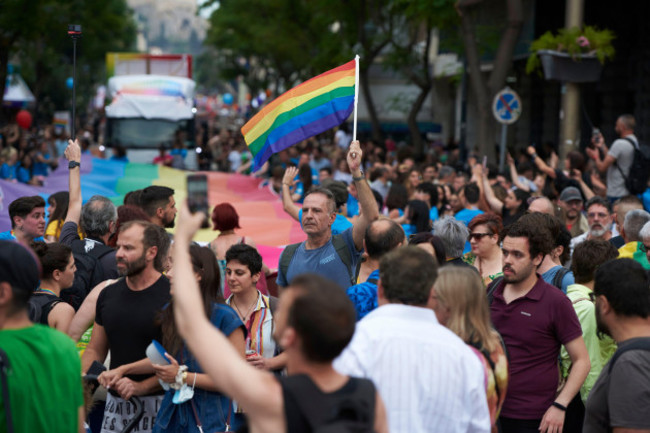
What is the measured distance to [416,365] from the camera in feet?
12.5

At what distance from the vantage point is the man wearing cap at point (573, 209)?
10234mm

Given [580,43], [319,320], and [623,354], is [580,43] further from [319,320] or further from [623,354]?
[319,320]

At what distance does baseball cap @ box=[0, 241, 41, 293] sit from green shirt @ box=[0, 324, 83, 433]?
18 cm

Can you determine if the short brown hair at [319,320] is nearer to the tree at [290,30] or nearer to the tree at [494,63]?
the tree at [494,63]

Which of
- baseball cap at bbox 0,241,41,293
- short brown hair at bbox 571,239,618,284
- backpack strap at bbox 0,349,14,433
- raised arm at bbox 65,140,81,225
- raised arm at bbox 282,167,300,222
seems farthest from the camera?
raised arm at bbox 282,167,300,222

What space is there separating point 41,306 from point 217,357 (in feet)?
9.36

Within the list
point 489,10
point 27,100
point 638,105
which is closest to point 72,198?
point 638,105

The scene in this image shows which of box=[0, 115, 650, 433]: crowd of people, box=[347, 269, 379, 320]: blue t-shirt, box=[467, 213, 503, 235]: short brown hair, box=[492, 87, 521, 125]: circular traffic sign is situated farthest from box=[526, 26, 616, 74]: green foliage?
box=[347, 269, 379, 320]: blue t-shirt

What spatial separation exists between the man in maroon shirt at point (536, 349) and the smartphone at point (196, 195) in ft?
8.78

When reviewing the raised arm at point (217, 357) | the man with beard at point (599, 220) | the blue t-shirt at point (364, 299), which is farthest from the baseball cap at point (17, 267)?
the man with beard at point (599, 220)

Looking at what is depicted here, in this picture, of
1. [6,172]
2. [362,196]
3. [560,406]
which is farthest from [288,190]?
[6,172]

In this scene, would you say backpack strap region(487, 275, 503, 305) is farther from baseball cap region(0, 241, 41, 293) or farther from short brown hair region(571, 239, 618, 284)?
baseball cap region(0, 241, 41, 293)

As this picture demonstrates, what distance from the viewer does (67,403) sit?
3.85 meters

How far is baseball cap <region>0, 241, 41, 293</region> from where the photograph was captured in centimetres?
376
